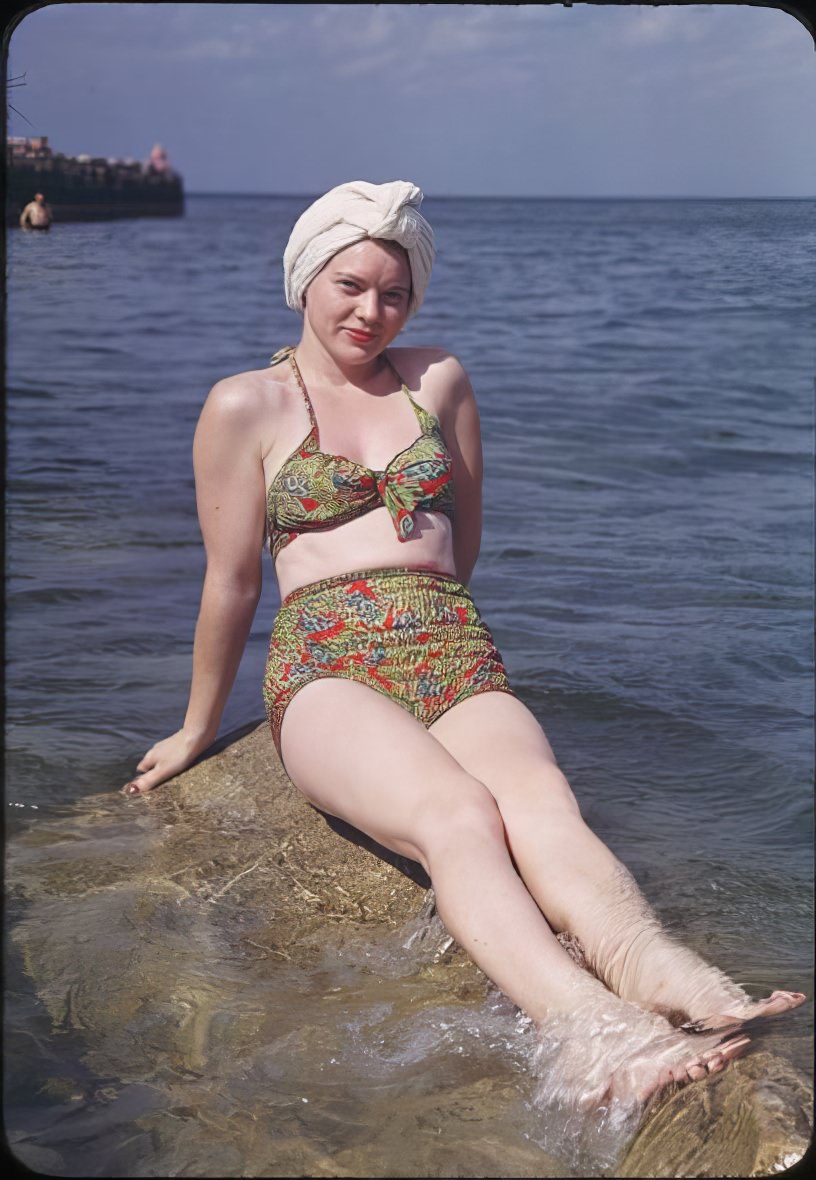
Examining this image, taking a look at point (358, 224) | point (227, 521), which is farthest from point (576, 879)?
point (358, 224)

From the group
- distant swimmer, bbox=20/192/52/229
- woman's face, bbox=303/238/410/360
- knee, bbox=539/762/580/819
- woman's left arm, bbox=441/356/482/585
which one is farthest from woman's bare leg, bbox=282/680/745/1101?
distant swimmer, bbox=20/192/52/229

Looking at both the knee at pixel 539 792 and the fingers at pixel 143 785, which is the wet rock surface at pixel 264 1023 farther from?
the knee at pixel 539 792

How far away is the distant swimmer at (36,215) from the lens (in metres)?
3.96

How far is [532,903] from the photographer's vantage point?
254 cm

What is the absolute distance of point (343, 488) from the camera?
136 inches

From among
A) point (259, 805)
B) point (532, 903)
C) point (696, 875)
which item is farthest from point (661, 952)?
point (259, 805)

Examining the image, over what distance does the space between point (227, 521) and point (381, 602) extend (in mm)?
506

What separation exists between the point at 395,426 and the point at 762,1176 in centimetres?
219

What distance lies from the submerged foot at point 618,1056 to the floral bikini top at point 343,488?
5.03ft

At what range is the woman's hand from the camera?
12.7ft

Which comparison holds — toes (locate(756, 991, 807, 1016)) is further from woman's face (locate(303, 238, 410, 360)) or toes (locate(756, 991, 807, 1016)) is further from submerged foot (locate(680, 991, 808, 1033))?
woman's face (locate(303, 238, 410, 360))

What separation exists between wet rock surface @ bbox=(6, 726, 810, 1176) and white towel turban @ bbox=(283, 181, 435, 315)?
1.47 metres

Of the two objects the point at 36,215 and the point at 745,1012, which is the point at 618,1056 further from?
the point at 36,215

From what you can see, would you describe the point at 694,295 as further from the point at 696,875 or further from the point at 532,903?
the point at 532,903
